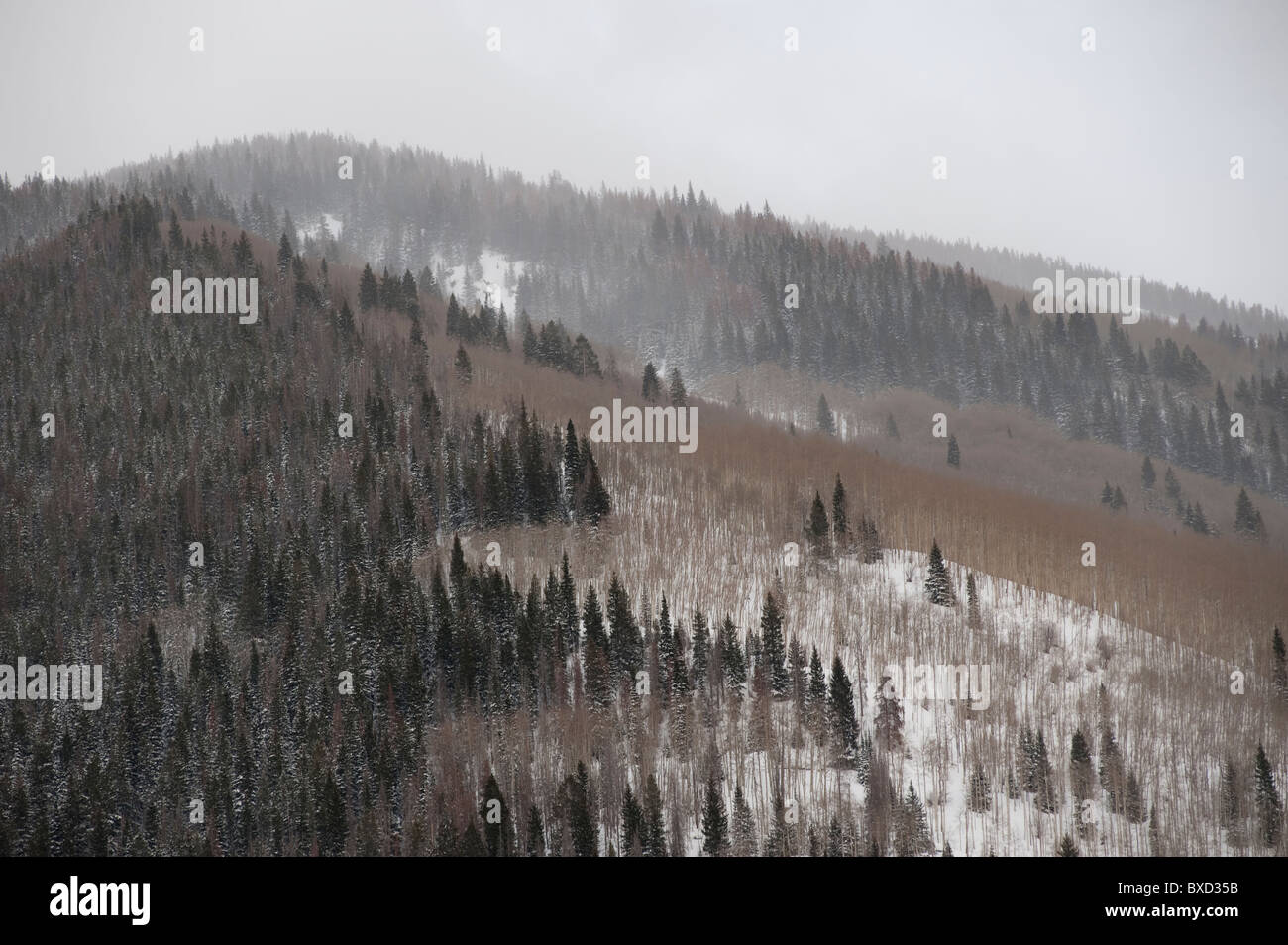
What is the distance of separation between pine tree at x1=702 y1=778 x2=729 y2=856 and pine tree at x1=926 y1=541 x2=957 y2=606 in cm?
2058

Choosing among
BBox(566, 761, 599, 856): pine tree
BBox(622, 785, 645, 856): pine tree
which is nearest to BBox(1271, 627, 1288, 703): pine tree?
BBox(622, 785, 645, 856): pine tree

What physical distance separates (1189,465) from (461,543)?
11062 centimetres

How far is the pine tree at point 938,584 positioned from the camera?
224ft

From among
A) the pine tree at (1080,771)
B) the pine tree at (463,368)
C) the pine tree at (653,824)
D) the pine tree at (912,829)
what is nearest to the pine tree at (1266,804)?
the pine tree at (1080,771)

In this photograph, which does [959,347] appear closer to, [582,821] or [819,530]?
[819,530]

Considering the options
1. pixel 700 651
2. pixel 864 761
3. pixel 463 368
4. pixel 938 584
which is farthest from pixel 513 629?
pixel 463 368

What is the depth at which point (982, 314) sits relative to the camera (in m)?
186

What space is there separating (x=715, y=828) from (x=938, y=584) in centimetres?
2261

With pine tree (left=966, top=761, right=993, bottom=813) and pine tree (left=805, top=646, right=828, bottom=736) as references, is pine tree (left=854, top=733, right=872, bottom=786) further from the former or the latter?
pine tree (left=966, top=761, right=993, bottom=813)

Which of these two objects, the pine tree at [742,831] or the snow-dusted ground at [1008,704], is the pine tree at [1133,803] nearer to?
the snow-dusted ground at [1008,704]

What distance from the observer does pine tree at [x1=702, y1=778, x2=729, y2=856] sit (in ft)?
175

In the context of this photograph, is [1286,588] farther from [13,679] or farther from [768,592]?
[13,679]

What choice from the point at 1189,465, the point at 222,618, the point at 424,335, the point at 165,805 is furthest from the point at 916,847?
the point at 1189,465

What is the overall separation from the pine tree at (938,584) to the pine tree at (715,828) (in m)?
20.6
